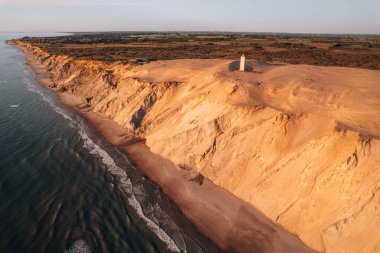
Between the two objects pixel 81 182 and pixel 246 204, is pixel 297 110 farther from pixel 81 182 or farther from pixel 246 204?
pixel 81 182

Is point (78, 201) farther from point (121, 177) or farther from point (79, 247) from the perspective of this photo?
point (79, 247)

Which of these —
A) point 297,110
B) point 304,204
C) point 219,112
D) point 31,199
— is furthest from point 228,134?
point 31,199

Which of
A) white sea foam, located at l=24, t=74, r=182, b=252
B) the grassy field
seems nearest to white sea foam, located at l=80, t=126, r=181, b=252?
white sea foam, located at l=24, t=74, r=182, b=252

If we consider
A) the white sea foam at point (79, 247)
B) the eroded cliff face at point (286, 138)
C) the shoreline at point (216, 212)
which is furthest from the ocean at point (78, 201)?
the eroded cliff face at point (286, 138)

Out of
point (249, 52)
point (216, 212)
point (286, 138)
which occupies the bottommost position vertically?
point (216, 212)

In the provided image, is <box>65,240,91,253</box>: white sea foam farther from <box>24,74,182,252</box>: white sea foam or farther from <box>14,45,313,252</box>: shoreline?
<box>14,45,313,252</box>: shoreline

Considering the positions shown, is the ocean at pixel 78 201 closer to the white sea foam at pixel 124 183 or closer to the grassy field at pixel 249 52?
the white sea foam at pixel 124 183

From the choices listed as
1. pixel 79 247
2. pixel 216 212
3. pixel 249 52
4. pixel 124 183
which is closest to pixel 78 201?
pixel 124 183
